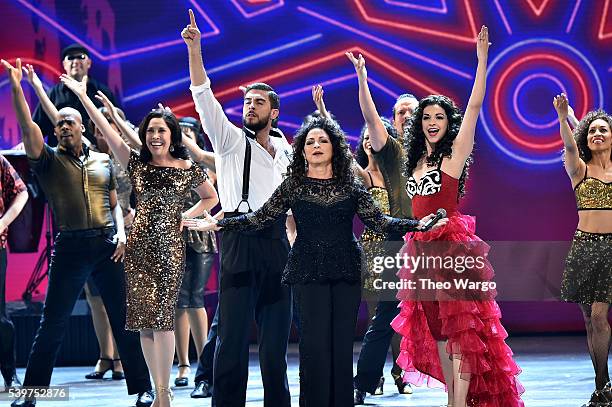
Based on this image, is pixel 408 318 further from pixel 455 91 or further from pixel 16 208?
pixel 455 91

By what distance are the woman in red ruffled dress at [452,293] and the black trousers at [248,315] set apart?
2.14 ft

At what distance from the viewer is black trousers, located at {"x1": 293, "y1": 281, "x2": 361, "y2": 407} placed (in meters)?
4.92

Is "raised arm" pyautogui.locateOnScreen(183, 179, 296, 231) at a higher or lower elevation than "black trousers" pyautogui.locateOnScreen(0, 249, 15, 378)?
higher

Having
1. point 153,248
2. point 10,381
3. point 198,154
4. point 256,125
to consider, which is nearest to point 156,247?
point 153,248

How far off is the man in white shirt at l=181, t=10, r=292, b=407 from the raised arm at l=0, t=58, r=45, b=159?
115 cm

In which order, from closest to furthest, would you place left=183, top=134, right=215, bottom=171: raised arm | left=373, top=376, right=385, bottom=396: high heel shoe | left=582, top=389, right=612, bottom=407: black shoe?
left=582, top=389, right=612, bottom=407: black shoe → left=183, top=134, right=215, bottom=171: raised arm → left=373, top=376, right=385, bottom=396: high heel shoe

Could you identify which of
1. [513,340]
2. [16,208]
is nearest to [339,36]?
[513,340]

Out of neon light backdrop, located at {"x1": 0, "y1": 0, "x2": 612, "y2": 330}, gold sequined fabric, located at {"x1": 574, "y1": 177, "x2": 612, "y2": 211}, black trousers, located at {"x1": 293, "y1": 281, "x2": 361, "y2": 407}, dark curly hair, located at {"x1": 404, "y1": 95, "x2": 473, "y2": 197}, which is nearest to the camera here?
black trousers, located at {"x1": 293, "y1": 281, "x2": 361, "y2": 407}

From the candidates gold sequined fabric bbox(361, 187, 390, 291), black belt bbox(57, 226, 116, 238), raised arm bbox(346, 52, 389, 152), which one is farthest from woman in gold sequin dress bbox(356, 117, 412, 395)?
black belt bbox(57, 226, 116, 238)

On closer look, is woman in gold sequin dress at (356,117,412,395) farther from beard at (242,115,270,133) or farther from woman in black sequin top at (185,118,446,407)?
woman in black sequin top at (185,118,446,407)

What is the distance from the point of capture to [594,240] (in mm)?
6215

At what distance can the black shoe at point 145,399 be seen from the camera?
6.14m

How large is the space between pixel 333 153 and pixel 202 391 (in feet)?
7.32

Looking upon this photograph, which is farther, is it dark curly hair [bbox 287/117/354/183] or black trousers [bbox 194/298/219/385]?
black trousers [bbox 194/298/219/385]
